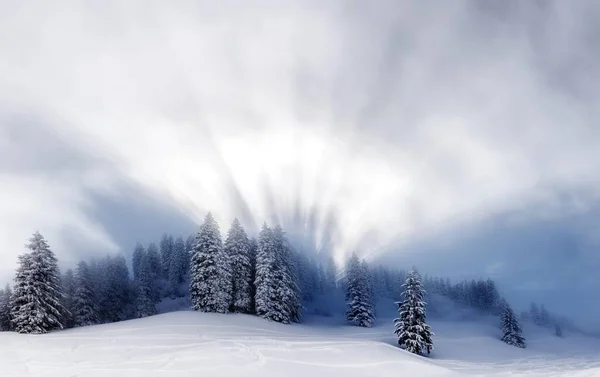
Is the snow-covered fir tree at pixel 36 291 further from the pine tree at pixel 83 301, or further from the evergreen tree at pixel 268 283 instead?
the evergreen tree at pixel 268 283

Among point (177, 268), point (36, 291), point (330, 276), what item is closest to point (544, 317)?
point (330, 276)

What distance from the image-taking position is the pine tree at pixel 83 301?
49.3 m

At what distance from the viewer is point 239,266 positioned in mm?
48969

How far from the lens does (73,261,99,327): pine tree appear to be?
162 feet

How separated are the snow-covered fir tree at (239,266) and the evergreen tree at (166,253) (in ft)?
219

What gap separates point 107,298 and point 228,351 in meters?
54.4

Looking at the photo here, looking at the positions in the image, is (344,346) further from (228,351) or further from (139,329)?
(139,329)

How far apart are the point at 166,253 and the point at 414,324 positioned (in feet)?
334

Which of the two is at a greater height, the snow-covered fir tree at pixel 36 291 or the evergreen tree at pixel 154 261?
the evergreen tree at pixel 154 261

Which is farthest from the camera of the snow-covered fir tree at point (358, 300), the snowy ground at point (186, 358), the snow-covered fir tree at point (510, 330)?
the snow-covered fir tree at point (358, 300)

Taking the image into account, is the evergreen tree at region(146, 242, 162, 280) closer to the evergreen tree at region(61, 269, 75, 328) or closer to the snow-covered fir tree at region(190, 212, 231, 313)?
the evergreen tree at region(61, 269, 75, 328)

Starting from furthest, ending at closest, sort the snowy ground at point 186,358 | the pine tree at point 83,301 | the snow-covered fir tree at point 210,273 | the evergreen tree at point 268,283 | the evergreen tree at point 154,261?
the evergreen tree at point 154,261
the pine tree at point 83,301
the evergreen tree at point 268,283
the snow-covered fir tree at point 210,273
the snowy ground at point 186,358

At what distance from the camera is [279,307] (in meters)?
45.6

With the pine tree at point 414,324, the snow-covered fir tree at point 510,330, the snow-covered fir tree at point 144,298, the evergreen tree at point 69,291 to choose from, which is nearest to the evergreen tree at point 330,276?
the snow-covered fir tree at point 144,298
